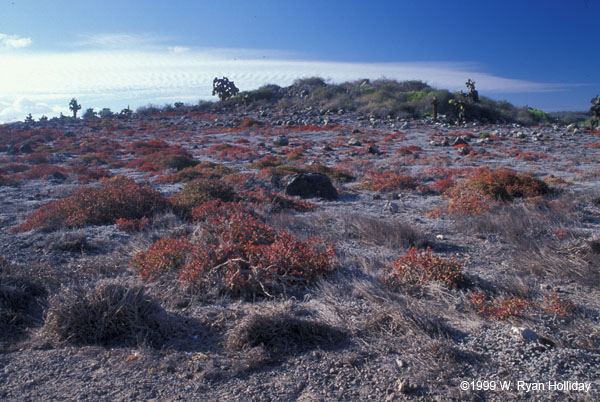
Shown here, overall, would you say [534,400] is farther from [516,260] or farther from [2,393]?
[2,393]

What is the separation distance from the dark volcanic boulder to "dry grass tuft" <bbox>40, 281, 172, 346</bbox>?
7.31 m

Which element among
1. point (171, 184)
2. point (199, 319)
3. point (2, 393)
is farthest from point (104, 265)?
point (171, 184)

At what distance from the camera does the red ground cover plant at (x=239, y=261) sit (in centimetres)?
456

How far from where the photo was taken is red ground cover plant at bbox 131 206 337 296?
4.56 meters

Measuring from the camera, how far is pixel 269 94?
56219 millimetres

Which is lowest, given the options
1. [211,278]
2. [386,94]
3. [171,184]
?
[171,184]

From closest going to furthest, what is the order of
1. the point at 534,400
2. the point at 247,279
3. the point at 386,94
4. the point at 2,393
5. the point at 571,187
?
the point at 534,400, the point at 2,393, the point at 247,279, the point at 571,187, the point at 386,94

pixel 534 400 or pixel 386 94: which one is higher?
pixel 386 94

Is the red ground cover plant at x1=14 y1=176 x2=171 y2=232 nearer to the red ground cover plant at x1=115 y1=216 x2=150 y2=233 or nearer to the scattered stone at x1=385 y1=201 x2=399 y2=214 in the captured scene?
the red ground cover plant at x1=115 y1=216 x2=150 y2=233

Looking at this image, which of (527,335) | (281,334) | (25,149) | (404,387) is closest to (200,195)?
(281,334)

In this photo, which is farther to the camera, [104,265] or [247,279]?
[104,265]

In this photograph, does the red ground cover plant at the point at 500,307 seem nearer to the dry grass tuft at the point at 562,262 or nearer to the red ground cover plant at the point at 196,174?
the dry grass tuft at the point at 562,262

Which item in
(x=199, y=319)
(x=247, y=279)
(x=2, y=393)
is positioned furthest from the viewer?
(x=247, y=279)

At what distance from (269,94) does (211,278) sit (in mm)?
54082
